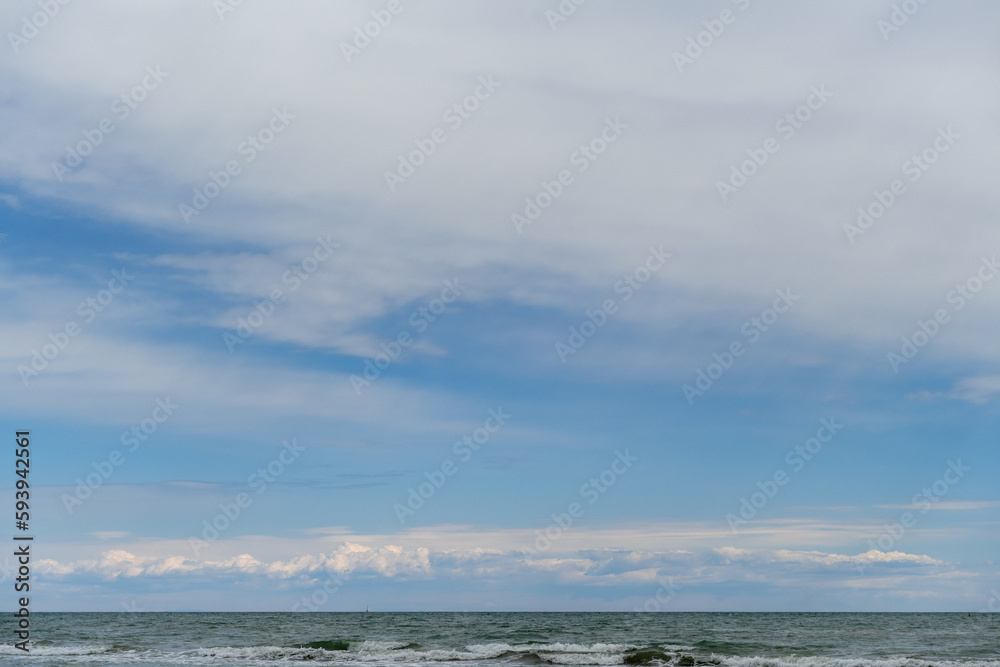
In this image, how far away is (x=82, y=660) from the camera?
1613 inches

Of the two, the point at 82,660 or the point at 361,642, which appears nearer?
the point at 82,660

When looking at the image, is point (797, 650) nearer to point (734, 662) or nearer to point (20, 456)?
point (734, 662)

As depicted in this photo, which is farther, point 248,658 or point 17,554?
point 248,658

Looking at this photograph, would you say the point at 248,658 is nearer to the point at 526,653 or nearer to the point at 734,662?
the point at 526,653

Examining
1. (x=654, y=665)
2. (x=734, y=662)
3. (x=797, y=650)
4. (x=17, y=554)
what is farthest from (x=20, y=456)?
(x=797, y=650)

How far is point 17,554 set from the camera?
2864cm

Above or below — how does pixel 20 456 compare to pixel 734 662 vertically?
above

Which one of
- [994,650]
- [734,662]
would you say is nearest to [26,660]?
[734,662]

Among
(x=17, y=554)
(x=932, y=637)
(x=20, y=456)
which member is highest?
(x=20, y=456)

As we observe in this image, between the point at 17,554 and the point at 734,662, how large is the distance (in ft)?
105

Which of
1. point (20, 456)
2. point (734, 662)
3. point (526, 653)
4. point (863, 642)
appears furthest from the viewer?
point (863, 642)

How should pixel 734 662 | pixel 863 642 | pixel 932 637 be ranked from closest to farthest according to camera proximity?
pixel 734 662
pixel 863 642
pixel 932 637

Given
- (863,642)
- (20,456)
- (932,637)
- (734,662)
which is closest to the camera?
(20,456)

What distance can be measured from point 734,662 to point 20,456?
108ft
